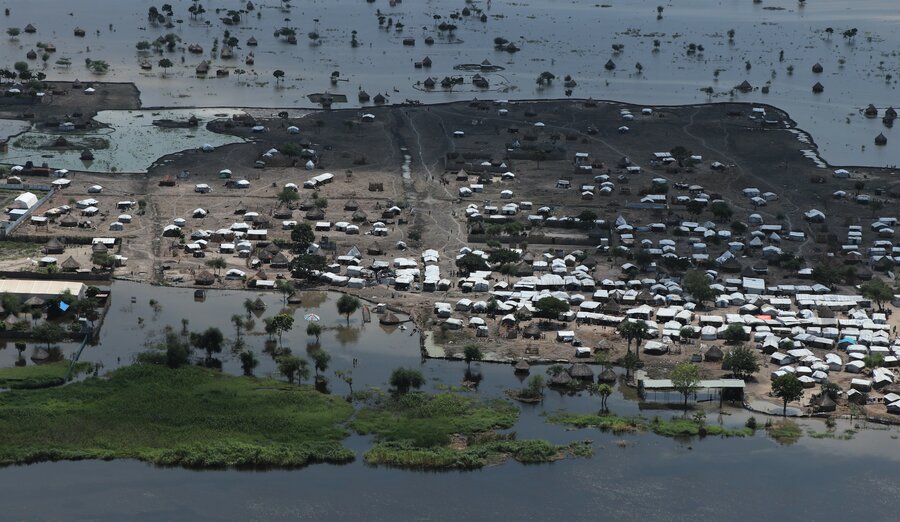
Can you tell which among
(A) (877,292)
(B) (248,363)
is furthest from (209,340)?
(A) (877,292)

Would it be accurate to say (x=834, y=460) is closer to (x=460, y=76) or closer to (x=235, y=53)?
(x=460, y=76)

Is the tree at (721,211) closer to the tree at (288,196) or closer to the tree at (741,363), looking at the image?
the tree at (741,363)

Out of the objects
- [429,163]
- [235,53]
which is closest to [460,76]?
[235,53]

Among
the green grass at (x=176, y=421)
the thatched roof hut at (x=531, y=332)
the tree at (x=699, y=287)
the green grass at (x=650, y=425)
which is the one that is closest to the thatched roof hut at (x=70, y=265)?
the green grass at (x=176, y=421)

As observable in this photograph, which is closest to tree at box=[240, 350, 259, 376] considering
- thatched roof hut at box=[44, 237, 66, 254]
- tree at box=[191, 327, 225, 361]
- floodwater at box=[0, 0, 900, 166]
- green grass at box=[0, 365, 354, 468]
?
green grass at box=[0, 365, 354, 468]

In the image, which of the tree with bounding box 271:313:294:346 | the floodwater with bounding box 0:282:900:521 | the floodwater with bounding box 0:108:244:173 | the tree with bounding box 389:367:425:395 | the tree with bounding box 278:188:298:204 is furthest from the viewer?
the floodwater with bounding box 0:108:244:173

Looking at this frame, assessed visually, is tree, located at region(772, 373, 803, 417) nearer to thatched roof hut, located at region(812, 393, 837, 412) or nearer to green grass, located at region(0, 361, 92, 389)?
thatched roof hut, located at region(812, 393, 837, 412)
